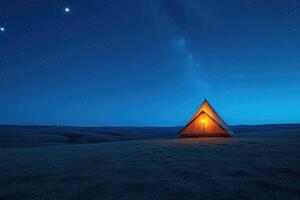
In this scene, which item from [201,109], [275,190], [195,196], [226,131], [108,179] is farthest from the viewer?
[201,109]

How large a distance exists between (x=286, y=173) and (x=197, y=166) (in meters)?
2.05

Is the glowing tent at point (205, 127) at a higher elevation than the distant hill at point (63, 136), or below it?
higher

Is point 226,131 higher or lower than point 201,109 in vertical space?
lower

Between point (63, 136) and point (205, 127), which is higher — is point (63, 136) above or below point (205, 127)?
below

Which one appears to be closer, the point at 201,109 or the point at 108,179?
the point at 108,179

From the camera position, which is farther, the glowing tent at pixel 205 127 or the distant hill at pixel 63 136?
the distant hill at pixel 63 136

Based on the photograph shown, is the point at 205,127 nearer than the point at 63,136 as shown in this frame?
Yes

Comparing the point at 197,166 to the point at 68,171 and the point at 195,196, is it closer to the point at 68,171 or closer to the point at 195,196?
the point at 195,196

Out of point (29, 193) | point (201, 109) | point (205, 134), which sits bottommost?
point (29, 193)

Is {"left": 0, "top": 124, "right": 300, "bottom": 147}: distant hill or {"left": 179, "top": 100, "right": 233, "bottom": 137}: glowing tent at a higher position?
{"left": 179, "top": 100, "right": 233, "bottom": 137}: glowing tent

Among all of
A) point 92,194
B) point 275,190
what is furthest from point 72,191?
point 275,190

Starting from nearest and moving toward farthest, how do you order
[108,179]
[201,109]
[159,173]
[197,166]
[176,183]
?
[176,183]
[108,179]
[159,173]
[197,166]
[201,109]

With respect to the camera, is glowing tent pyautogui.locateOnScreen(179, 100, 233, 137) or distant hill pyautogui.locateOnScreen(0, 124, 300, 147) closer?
glowing tent pyautogui.locateOnScreen(179, 100, 233, 137)

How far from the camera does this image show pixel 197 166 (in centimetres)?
623
